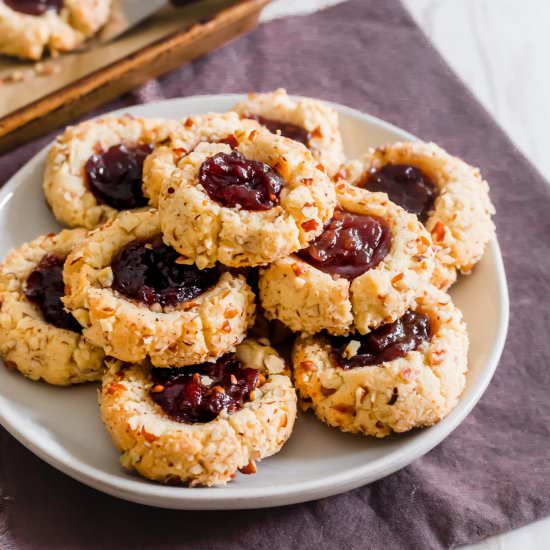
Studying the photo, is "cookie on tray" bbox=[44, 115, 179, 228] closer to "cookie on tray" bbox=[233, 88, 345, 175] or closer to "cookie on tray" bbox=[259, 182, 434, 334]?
"cookie on tray" bbox=[233, 88, 345, 175]

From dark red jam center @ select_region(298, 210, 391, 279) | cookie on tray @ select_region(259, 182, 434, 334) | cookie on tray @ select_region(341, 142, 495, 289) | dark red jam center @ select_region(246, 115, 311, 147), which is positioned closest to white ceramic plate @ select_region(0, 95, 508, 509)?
cookie on tray @ select_region(341, 142, 495, 289)

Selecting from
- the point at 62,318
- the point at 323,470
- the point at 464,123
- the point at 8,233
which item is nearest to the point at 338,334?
the point at 323,470

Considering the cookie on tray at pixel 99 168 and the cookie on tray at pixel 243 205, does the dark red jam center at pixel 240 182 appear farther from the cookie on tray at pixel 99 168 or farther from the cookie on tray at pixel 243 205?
the cookie on tray at pixel 99 168

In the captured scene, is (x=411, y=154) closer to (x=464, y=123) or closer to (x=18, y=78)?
(x=464, y=123)

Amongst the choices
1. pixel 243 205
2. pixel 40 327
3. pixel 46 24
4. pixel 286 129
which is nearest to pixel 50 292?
pixel 40 327

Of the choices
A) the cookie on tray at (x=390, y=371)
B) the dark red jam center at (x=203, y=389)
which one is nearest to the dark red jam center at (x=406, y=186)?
the cookie on tray at (x=390, y=371)

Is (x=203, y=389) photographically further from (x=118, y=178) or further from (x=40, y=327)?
(x=118, y=178)
